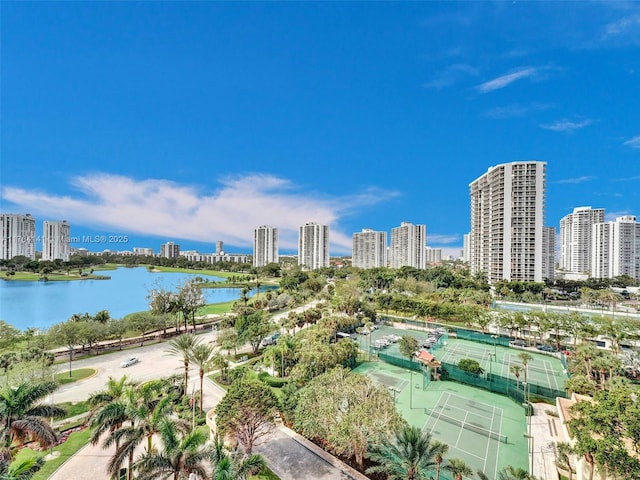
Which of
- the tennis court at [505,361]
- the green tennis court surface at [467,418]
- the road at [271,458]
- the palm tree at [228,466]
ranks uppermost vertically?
the palm tree at [228,466]

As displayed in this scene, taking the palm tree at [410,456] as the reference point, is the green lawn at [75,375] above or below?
below

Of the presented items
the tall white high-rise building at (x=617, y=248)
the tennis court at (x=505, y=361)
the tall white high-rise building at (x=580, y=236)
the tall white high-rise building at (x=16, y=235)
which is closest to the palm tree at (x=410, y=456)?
the tennis court at (x=505, y=361)

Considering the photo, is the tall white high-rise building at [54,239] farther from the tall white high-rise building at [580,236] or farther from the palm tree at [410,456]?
the tall white high-rise building at [580,236]

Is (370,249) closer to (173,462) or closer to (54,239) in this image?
(54,239)

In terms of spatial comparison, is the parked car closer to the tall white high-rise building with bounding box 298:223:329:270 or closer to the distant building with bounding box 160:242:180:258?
the tall white high-rise building with bounding box 298:223:329:270

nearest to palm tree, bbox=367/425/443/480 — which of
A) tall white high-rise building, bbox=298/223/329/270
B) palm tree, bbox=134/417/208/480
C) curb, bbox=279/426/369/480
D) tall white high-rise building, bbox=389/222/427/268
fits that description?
curb, bbox=279/426/369/480

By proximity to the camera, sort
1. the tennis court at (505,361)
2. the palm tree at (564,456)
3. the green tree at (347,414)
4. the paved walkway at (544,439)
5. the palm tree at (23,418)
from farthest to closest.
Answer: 1. the tennis court at (505,361)
2. the paved walkway at (544,439)
3. the green tree at (347,414)
4. the palm tree at (564,456)
5. the palm tree at (23,418)

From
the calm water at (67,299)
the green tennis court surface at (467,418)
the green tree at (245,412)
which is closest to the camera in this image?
the green tree at (245,412)

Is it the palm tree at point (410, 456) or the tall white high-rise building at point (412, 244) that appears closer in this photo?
the palm tree at point (410, 456)
